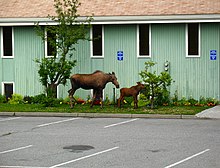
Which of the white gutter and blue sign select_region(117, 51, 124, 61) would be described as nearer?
the white gutter

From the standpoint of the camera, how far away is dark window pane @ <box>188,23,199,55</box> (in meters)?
28.7

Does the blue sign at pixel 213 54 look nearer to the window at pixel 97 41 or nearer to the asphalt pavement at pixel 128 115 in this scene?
the asphalt pavement at pixel 128 115

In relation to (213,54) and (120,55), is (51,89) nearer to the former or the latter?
(120,55)

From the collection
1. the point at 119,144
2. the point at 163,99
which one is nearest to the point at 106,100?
the point at 163,99

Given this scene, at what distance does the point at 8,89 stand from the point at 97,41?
4947mm

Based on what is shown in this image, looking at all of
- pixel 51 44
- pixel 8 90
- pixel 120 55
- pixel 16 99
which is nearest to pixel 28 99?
pixel 16 99

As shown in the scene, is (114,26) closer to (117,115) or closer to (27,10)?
(27,10)

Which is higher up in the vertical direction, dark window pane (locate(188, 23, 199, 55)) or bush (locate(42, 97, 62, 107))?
dark window pane (locate(188, 23, 199, 55))

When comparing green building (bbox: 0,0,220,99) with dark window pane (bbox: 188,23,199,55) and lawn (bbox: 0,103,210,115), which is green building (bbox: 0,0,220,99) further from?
lawn (bbox: 0,103,210,115)

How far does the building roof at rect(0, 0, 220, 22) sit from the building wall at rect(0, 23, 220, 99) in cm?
65

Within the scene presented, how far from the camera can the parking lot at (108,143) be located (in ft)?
47.9

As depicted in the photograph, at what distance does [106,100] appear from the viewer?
29.2 meters

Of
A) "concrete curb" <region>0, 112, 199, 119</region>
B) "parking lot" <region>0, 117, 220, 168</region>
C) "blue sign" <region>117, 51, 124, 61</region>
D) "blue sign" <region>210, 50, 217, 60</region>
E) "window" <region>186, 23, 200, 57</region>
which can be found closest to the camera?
"parking lot" <region>0, 117, 220, 168</region>

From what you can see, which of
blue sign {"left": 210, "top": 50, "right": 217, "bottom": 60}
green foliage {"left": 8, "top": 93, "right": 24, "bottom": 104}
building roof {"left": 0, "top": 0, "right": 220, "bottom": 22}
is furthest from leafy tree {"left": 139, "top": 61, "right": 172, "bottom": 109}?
green foliage {"left": 8, "top": 93, "right": 24, "bottom": 104}
